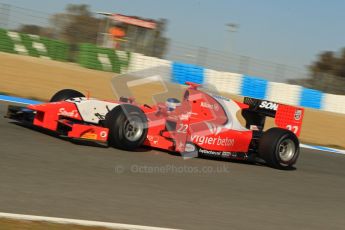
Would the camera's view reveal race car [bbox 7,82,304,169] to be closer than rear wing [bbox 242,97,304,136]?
Yes

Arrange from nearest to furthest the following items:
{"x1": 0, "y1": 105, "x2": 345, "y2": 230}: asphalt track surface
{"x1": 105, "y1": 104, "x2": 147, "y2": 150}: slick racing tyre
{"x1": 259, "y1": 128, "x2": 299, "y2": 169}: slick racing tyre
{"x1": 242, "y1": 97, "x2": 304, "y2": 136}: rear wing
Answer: {"x1": 0, "y1": 105, "x2": 345, "y2": 230}: asphalt track surface, {"x1": 105, "y1": 104, "x2": 147, "y2": 150}: slick racing tyre, {"x1": 259, "y1": 128, "x2": 299, "y2": 169}: slick racing tyre, {"x1": 242, "y1": 97, "x2": 304, "y2": 136}: rear wing

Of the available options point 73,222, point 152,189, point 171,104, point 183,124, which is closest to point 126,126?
point 171,104

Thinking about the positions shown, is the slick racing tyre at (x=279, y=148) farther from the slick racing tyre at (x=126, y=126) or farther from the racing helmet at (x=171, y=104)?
the slick racing tyre at (x=126, y=126)

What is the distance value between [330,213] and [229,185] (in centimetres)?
123

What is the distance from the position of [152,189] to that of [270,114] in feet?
11.9

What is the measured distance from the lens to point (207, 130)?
805 centimetres

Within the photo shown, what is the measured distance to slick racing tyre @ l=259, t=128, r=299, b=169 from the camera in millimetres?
8305

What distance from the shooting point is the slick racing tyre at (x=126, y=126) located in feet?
24.0

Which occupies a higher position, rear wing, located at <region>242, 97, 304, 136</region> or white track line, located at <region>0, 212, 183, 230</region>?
rear wing, located at <region>242, 97, 304, 136</region>

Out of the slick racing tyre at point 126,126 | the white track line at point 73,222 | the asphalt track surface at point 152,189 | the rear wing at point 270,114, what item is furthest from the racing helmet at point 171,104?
the white track line at point 73,222

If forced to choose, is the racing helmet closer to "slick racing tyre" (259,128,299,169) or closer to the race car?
the race car

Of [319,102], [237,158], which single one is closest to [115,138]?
[237,158]

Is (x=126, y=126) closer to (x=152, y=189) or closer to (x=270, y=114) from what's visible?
(x=152, y=189)

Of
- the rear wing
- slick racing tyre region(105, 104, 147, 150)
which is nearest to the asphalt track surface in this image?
slick racing tyre region(105, 104, 147, 150)
